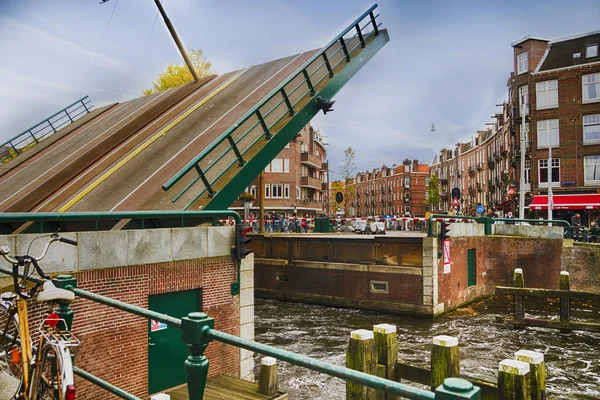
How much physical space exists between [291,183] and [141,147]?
47.9m

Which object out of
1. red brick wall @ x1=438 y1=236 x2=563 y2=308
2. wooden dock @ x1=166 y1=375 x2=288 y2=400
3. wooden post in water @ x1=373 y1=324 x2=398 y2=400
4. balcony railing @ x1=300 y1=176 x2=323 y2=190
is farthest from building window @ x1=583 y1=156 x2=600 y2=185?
wooden dock @ x1=166 y1=375 x2=288 y2=400

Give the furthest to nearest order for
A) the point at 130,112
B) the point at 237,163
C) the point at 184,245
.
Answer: the point at 130,112, the point at 237,163, the point at 184,245

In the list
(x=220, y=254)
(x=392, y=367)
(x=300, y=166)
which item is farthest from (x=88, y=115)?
(x=300, y=166)

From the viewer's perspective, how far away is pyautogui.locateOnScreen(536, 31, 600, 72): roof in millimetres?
39000

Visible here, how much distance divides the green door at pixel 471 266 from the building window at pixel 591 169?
20.2 m

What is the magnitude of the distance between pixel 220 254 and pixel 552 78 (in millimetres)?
39214

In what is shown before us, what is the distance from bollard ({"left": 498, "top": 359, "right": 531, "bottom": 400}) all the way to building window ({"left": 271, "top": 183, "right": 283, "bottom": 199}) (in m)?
54.9

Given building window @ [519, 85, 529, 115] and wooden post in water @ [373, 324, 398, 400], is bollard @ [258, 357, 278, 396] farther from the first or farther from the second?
building window @ [519, 85, 529, 115]

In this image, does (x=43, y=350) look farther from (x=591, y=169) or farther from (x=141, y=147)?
(x=591, y=169)

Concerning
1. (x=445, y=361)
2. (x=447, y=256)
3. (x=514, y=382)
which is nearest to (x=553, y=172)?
(x=447, y=256)

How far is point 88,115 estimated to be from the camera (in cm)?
2245

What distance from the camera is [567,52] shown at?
40.2 meters

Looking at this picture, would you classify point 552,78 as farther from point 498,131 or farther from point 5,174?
point 5,174

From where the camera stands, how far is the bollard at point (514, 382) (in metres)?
7.03
